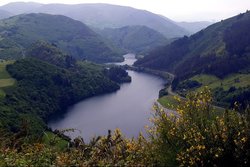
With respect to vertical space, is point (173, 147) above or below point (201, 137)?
below

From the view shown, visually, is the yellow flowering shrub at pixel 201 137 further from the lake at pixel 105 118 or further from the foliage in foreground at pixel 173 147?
the lake at pixel 105 118

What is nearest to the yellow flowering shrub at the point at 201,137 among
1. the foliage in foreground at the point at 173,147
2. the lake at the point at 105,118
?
the foliage in foreground at the point at 173,147

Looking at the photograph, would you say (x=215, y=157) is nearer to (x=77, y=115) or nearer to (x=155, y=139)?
(x=155, y=139)

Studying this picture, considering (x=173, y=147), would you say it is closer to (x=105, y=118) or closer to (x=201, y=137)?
(x=201, y=137)

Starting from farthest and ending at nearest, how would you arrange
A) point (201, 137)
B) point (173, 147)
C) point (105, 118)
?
point (105, 118)
point (173, 147)
point (201, 137)

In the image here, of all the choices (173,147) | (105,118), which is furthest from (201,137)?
(105,118)

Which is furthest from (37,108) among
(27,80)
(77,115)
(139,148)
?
(139,148)

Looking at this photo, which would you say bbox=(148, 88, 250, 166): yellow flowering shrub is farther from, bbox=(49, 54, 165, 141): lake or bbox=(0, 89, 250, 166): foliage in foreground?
bbox=(49, 54, 165, 141): lake

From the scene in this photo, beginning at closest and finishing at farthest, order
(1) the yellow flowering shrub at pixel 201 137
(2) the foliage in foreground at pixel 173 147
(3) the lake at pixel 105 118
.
→ (2) the foliage in foreground at pixel 173 147, (1) the yellow flowering shrub at pixel 201 137, (3) the lake at pixel 105 118

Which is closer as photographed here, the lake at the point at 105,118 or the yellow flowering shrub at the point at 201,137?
the yellow flowering shrub at the point at 201,137
